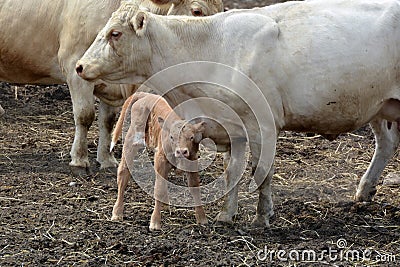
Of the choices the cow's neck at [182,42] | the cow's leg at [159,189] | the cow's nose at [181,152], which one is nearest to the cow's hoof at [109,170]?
the cow's leg at [159,189]

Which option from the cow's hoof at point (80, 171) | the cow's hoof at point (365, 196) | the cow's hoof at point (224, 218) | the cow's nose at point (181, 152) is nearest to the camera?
the cow's nose at point (181, 152)

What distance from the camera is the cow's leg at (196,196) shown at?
7.93m

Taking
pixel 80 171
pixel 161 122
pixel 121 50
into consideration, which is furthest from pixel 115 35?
pixel 80 171

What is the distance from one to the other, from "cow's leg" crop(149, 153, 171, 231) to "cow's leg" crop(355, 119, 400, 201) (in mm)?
1969

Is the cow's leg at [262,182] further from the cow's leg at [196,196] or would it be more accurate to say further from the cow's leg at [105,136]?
the cow's leg at [105,136]

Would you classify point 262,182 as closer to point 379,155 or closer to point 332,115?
point 332,115

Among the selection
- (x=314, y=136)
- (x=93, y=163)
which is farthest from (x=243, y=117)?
(x=314, y=136)

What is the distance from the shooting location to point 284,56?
771cm

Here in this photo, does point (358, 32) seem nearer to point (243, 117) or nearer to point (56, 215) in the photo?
point (243, 117)

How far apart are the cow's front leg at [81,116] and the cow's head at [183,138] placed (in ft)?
7.10

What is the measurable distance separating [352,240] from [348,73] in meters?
1.36

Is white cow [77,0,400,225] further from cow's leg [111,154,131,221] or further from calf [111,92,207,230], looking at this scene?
cow's leg [111,154,131,221]

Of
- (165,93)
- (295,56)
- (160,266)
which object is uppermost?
(295,56)

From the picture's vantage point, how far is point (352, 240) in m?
7.50
